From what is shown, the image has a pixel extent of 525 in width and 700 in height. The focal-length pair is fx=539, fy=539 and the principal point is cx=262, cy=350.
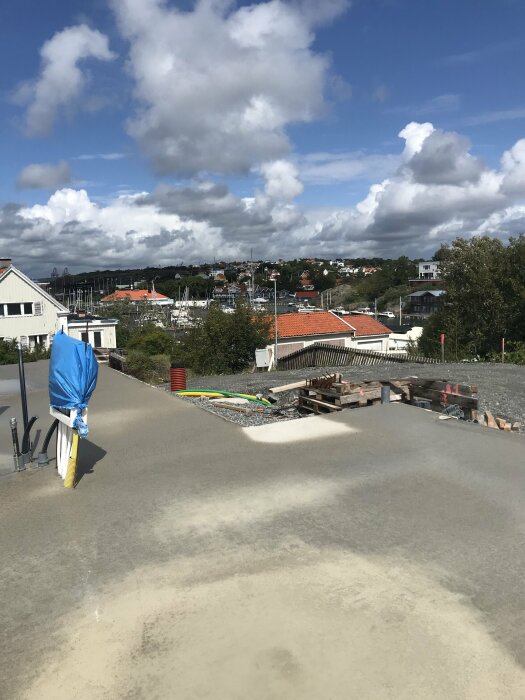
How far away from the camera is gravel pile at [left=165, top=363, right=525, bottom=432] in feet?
36.8

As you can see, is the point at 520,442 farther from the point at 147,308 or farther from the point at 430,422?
the point at 147,308

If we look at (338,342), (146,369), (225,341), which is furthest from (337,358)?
(338,342)

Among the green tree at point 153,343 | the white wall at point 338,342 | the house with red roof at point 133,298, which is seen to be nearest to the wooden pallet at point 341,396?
the green tree at point 153,343

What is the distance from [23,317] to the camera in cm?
3528

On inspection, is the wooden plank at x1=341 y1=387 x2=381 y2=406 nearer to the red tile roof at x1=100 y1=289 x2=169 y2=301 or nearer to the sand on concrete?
the sand on concrete

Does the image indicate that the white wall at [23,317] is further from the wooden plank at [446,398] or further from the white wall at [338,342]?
the wooden plank at [446,398]

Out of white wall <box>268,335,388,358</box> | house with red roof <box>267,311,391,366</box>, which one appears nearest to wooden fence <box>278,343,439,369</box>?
white wall <box>268,335,388,358</box>

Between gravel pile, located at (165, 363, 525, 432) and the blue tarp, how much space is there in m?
3.68

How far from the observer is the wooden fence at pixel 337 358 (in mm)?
21655

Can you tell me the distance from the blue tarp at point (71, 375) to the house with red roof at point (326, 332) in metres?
30.4

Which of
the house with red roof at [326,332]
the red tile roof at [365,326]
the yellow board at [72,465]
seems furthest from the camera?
the red tile roof at [365,326]

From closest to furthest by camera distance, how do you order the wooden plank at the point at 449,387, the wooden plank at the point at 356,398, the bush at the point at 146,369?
the wooden plank at the point at 356,398 → the wooden plank at the point at 449,387 → the bush at the point at 146,369

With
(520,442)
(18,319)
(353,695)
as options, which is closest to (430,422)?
(520,442)

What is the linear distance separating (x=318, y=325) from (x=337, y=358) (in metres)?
18.3
